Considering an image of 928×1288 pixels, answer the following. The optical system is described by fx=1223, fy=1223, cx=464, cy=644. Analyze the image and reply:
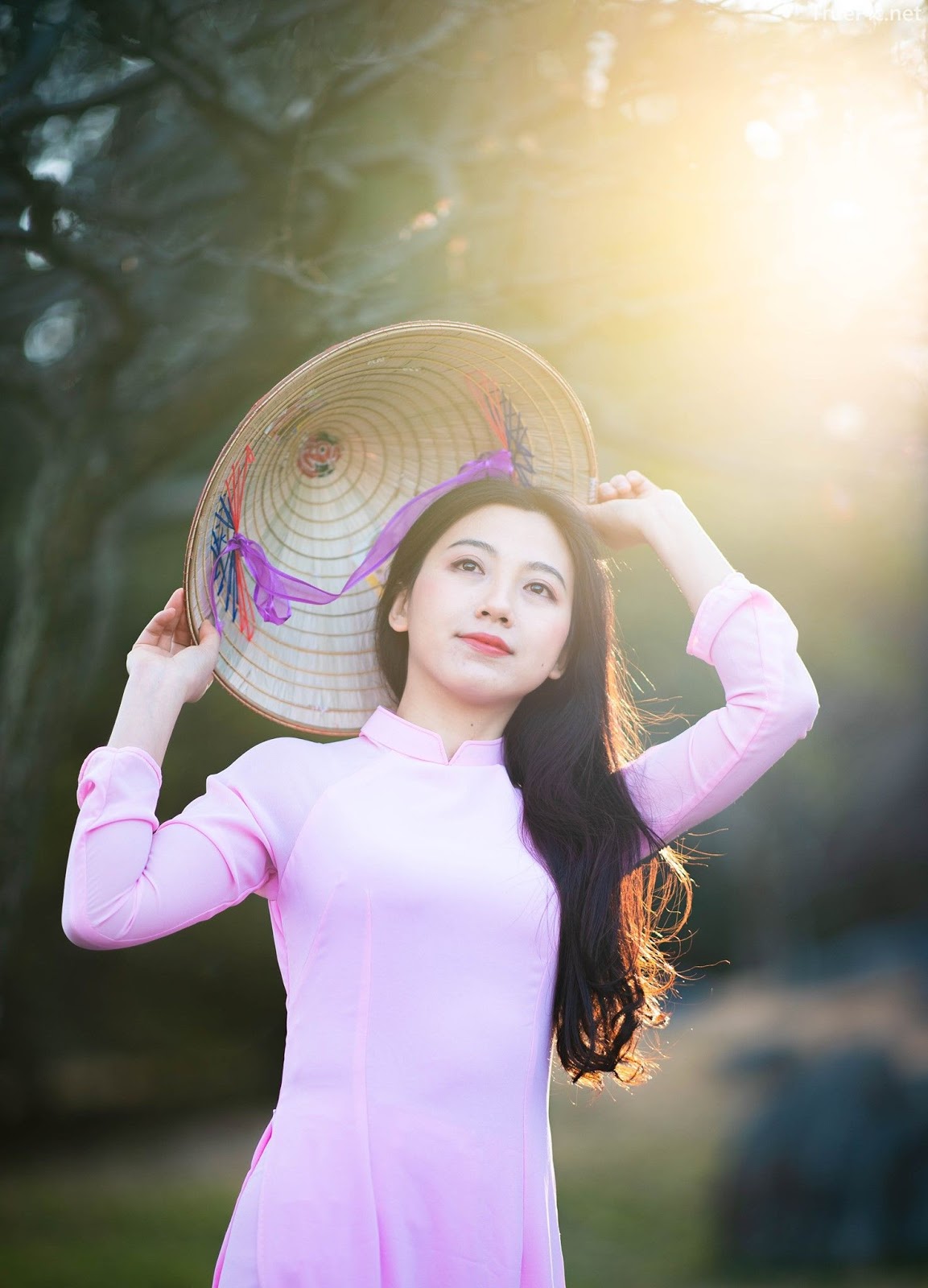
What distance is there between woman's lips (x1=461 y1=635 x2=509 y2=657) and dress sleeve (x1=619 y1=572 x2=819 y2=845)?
0.20 meters

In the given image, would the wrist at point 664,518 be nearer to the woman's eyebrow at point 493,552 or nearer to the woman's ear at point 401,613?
the woman's eyebrow at point 493,552

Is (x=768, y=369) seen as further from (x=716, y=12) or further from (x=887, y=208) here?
(x=716, y=12)

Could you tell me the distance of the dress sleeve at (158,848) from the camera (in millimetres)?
1072

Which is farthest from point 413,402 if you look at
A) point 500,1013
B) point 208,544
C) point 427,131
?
point 427,131

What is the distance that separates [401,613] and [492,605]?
183 millimetres

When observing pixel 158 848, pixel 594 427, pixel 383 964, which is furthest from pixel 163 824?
pixel 594 427

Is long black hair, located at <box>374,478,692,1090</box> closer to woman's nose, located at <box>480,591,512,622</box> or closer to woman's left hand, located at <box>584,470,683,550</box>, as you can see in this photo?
woman's left hand, located at <box>584,470,683,550</box>

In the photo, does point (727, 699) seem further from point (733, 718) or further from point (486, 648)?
point (486, 648)

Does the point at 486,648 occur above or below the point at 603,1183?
above

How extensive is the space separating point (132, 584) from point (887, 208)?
2.58 metres

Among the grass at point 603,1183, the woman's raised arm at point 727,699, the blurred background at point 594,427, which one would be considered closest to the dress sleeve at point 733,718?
the woman's raised arm at point 727,699

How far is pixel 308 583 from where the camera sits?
148cm

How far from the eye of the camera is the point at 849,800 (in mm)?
3959

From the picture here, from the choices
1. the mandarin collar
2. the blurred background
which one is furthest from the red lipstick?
the blurred background
